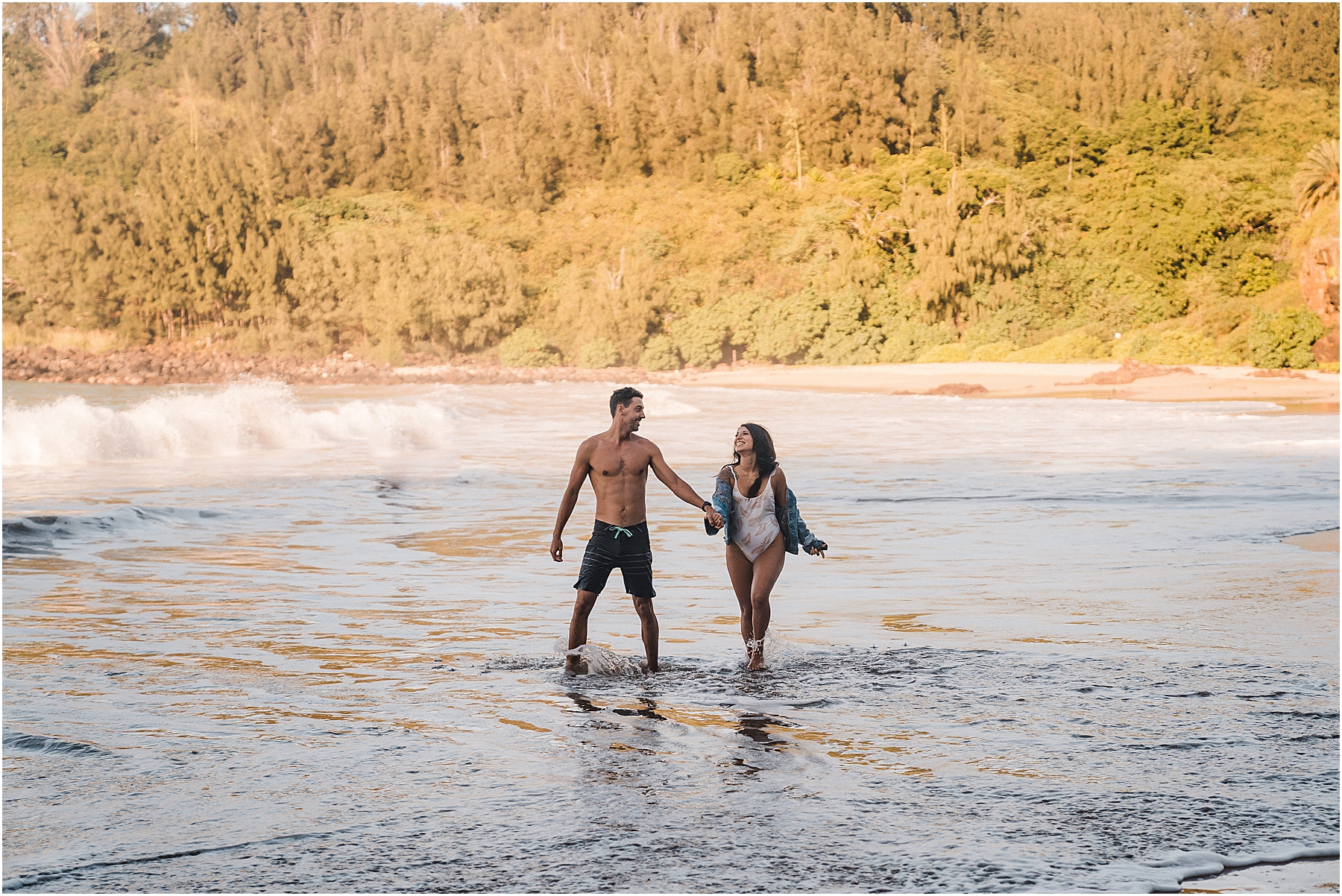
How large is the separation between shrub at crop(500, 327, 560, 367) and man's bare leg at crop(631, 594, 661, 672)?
70209 millimetres

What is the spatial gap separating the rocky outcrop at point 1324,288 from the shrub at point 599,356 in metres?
37.4

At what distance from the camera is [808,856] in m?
4.29

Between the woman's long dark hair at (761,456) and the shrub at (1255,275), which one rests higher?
the shrub at (1255,275)

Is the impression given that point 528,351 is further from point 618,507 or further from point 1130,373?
point 618,507

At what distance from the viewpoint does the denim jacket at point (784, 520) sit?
7.28 meters

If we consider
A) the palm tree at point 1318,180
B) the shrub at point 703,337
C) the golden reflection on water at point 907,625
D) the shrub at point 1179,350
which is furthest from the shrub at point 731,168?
the golden reflection on water at point 907,625

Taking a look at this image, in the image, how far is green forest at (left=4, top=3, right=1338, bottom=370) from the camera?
6519 centimetres

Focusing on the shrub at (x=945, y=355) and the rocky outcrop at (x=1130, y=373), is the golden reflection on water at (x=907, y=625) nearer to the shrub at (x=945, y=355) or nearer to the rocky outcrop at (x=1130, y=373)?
the rocky outcrop at (x=1130, y=373)

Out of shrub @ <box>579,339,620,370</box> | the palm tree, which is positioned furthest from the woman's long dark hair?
shrub @ <box>579,339,620,370</box>

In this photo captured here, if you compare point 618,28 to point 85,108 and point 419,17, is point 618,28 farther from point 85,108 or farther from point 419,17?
point 85,108

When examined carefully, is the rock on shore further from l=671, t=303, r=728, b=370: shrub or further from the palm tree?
the palm tree

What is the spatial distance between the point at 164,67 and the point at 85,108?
12754 millimetres

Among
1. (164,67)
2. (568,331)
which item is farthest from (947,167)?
(164,67)

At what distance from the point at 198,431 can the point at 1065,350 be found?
3978cm
